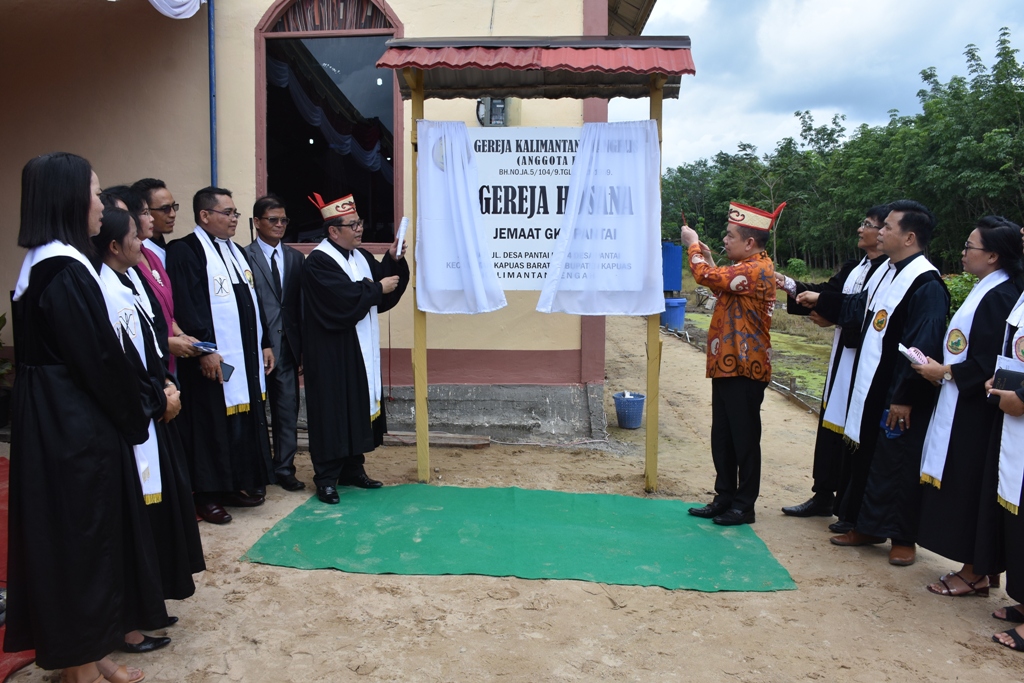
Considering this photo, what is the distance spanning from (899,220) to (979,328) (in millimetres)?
811

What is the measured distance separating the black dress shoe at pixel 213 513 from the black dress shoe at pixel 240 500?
0.73ft

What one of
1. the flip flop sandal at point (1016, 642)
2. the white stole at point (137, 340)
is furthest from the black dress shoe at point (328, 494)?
the flip flop sandal at point (1016, 642)

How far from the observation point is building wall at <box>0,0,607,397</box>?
6766mm

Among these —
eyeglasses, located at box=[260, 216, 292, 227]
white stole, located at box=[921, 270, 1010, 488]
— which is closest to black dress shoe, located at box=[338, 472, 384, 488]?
eyeglasses, located at box=[260, 216, 292, 227]

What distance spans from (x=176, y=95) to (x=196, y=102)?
0.21 m

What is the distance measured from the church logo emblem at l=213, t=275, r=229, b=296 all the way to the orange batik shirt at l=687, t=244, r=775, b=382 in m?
2.91

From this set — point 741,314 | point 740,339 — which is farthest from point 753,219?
point 740,339

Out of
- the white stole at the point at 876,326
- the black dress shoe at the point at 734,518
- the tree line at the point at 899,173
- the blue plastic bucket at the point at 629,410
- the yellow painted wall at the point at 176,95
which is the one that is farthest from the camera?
the tree line at the point at 899,173

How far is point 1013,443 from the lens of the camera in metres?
3.42

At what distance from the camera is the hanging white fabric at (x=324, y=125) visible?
272 inches

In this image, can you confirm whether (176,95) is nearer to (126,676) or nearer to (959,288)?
(126,676)

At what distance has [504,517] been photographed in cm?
473

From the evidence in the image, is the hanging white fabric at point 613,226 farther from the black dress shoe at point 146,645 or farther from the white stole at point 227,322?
the black dress shoe at point 146,645

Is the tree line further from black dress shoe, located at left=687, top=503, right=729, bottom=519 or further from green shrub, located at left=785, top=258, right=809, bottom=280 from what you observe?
black dress shoe, located at left=687, top=503, right=729, bottom=519
